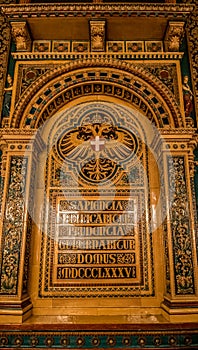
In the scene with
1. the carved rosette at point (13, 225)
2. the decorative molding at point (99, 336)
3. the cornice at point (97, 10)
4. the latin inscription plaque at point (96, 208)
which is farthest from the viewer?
the cornice at point (97, 10)

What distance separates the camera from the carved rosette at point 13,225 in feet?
14.6

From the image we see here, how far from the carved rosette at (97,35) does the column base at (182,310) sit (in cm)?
405

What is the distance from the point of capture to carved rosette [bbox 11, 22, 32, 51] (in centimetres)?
526

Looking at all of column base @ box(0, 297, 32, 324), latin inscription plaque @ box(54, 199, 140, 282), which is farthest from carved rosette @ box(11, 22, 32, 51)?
column base @ box(0, 297, 32, 324)

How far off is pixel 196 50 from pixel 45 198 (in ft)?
11.8

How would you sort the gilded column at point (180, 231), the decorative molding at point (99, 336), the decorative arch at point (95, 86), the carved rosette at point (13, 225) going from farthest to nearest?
1. the decorative arch at point (95, 86)
2. the carved rosette at point (13, 225)
3. the gilded column at point (180, 231)
4. the decorative molding at point (99, 336)

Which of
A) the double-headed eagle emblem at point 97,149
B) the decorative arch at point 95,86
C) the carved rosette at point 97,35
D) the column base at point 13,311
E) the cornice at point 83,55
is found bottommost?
the column base at point 13,311

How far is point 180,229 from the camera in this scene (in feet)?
15.3

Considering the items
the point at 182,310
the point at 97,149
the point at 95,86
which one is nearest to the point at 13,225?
the point at 97,149

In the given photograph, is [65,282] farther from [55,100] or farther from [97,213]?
[55,100]

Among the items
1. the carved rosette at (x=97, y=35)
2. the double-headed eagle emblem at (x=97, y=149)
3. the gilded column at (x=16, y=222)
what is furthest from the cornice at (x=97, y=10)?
the gilded column at (x=16, y=222)

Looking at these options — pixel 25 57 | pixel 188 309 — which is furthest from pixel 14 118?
pixel 188 309

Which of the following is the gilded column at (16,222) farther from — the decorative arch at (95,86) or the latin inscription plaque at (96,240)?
the latin inscription plaque at (96,240)

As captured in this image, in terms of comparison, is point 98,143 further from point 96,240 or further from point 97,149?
point 96,240
